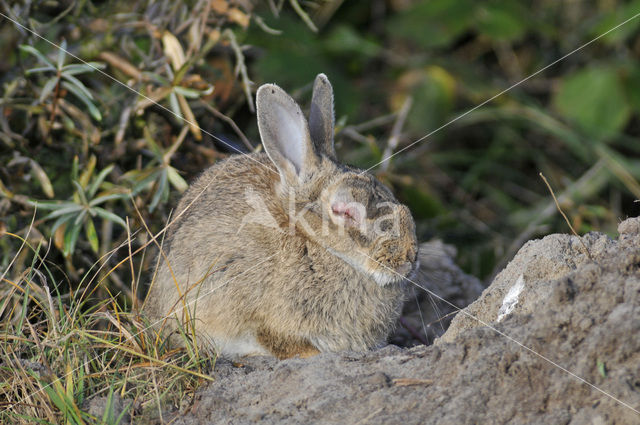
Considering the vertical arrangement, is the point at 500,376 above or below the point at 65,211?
above

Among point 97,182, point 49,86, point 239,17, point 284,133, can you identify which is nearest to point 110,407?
point 284,133

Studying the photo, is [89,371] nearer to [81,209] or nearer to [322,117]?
[81,209]

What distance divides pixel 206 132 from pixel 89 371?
Result: 5.69 feet

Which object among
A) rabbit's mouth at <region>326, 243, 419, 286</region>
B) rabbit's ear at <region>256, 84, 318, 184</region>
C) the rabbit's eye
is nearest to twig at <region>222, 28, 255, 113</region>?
rabbit's ear at <region>256, 84, 318, 184</region>

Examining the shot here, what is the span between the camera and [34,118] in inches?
187

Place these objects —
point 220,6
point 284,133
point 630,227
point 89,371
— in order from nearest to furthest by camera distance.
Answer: point 89,371 < point 630,227 < point 284,133 < point 220,6

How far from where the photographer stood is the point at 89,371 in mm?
3197

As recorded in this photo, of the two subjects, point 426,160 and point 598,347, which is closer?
point 598,347

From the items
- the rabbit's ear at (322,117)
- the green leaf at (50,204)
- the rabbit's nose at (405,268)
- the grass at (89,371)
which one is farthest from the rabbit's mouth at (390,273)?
the green leaf at (50,204)

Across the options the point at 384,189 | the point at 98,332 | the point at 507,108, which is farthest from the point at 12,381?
the point at 507,108

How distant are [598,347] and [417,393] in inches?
25.6

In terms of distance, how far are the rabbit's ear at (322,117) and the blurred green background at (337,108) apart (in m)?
0.53

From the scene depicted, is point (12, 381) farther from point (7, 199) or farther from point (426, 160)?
point (426, 160)

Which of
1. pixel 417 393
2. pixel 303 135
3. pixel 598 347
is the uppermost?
pixel 303 135
